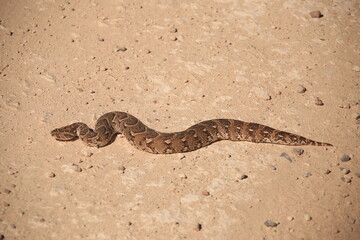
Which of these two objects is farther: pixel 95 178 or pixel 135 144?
pixel 135 144

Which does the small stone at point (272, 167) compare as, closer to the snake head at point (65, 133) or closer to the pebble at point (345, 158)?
the pebble at point (345, 158)

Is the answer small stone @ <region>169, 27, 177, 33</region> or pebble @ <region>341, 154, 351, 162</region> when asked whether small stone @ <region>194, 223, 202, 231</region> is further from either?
small stone @ <region>169, 27, 177, 33</region>

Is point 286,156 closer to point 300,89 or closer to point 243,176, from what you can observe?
point 243,176

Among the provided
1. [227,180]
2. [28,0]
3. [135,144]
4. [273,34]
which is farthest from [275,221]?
[28,0]

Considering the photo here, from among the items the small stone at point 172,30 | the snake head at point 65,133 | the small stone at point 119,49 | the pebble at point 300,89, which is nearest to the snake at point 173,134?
the snake head at point 65,133

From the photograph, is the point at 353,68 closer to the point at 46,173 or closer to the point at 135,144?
the point at 135,144
